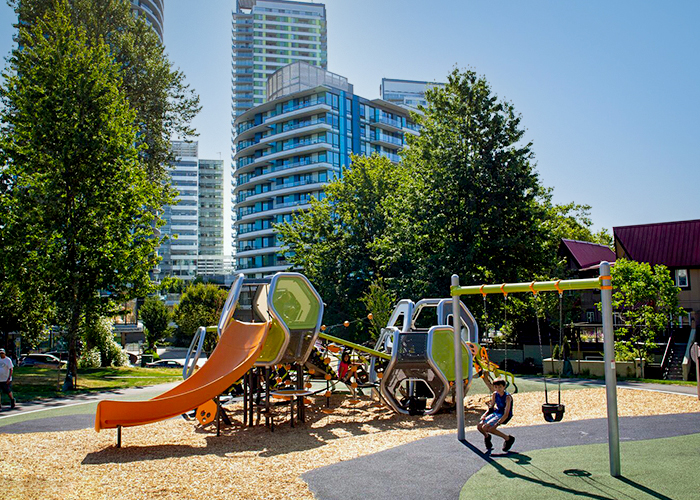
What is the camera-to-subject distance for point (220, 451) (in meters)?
11.7

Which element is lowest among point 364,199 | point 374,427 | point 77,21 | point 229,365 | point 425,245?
point 374,427

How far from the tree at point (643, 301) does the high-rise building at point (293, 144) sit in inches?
2328

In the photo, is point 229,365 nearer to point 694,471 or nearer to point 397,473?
point 397,473

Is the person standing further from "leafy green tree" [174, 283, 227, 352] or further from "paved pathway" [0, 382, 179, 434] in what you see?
"leafy green tree" [174, 283, 227, 352]

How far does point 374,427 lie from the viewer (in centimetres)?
1444

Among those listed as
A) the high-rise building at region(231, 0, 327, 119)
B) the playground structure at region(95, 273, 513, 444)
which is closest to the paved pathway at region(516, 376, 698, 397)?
the playground structure at region(95, 273, 513, 444)

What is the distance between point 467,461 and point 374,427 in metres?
4.76

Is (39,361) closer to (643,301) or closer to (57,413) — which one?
(57,413)

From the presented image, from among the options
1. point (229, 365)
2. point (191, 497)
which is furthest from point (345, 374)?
point (191, 497)

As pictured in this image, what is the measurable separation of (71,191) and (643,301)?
92.3 feet

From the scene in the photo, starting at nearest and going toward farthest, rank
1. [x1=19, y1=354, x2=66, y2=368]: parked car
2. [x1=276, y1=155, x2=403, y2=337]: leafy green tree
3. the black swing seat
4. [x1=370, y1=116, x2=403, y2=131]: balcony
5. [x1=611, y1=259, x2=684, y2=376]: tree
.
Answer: the black swing seat → [x1=611, y1=259, x2=684, y2=376]: tree → [x1=19, y1=354, x2=66, y2=368]: parked car → [x1=276, y1=155, x2=403, y2=337]: leafy green tree → [x1=370, y1=116, x2=403, y2=131]: balcony

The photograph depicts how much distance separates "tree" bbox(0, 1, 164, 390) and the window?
102 feet

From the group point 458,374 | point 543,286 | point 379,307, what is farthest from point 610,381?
point 379,307

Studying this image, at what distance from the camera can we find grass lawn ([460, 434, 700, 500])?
7957mm
